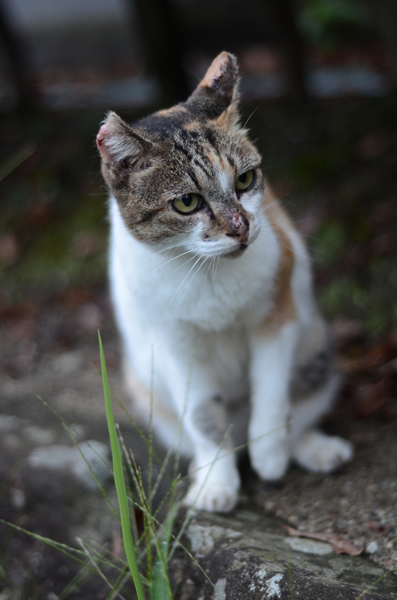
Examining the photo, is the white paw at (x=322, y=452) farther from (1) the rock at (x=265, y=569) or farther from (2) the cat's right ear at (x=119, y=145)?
(2) the cat's right ear at (x=119, y=145)

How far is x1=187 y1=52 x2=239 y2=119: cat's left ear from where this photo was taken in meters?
2.15

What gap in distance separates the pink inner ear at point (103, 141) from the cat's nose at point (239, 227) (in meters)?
0.49

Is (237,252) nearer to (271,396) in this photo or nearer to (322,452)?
(271,396)

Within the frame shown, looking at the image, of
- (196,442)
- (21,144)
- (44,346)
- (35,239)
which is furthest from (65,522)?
(21,144)

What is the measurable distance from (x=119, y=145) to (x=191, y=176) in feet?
0.88

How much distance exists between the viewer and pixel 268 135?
5.14 meters

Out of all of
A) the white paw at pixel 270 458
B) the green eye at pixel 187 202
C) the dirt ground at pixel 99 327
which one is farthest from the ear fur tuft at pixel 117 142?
the white paw at pixel 270 458

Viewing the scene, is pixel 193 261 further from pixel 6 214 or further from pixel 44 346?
pixel 6 214

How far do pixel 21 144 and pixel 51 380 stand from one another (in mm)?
3307

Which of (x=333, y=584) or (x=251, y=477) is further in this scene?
(x=251, y=477)

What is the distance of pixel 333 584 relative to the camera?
1595 millimetres

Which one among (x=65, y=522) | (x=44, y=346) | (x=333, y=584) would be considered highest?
(x=333, y=584)

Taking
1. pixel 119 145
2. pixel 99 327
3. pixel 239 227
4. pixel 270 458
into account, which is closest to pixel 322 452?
pixel 270 458

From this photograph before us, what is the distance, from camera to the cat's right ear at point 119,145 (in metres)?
1.89
